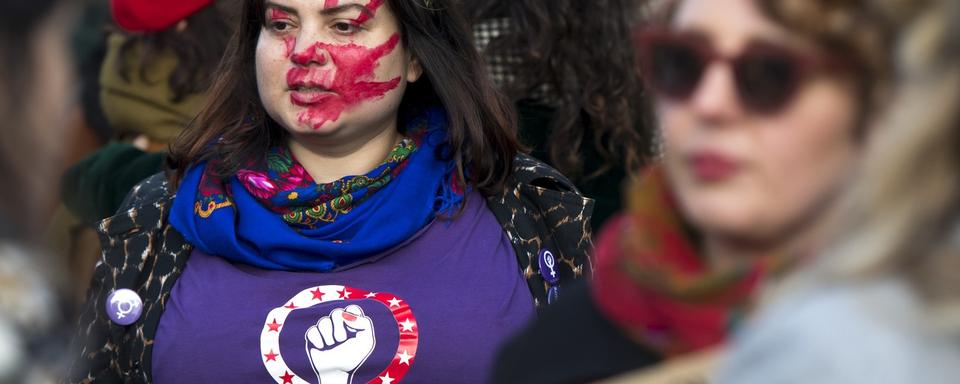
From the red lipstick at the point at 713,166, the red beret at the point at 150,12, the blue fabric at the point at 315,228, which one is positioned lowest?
the red beret at the point at 150,12

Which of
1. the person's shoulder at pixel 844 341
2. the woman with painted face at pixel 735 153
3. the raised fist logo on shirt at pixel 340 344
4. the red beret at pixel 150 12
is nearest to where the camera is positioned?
the person's shoulder at pixel 844 341

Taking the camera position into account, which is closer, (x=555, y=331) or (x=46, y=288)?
A: (x=46, y=288)

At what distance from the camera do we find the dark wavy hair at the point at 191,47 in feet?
14.9

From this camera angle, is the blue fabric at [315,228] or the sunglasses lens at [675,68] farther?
the blue fabric at [315,228]

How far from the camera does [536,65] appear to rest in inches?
161

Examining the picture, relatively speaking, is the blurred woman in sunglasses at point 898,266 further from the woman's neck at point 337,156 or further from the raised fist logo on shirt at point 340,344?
the woman's neck at point 337,156

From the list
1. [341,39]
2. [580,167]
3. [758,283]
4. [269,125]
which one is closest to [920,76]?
[758,283]

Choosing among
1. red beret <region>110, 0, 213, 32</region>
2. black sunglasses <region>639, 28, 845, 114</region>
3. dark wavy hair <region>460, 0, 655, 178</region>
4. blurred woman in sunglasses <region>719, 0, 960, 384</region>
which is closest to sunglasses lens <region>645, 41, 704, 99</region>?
black sunglasses <region>639, 28, 845, 114</region>

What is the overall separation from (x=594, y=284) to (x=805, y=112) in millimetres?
452

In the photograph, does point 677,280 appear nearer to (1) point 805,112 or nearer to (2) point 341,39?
(1) point 805,112

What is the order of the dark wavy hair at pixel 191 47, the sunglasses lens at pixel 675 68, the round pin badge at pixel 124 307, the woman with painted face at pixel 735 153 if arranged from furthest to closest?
the dark wavy hair at pixel 191 47, the round pin badge at pixel 124 307, the sunglasses lens at pixel 675 68, the woman with painted face at pixel 735 153

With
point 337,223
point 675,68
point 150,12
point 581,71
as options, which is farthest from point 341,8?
point 675,68

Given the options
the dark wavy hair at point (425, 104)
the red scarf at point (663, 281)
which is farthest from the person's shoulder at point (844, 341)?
the dark wavy hair at point (425, 104)

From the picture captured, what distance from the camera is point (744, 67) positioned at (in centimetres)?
159
